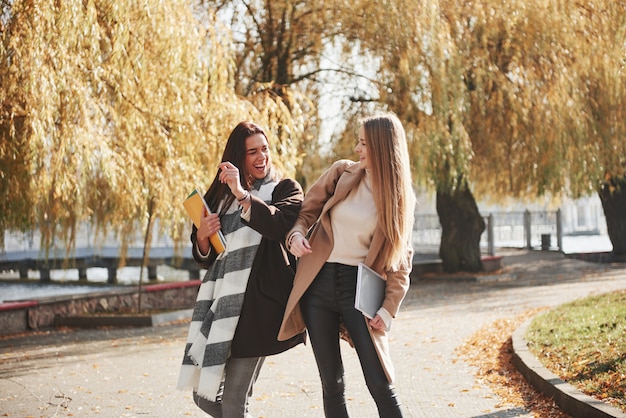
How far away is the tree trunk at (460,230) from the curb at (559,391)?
41.4 feet

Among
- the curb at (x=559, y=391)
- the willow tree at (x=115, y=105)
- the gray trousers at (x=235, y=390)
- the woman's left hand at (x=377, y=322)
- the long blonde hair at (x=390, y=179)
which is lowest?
the curb at (x=559, y=391)

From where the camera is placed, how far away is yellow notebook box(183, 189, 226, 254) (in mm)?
3723

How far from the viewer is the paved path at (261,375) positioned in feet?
19.8

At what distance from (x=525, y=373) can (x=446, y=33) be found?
32.7 ft

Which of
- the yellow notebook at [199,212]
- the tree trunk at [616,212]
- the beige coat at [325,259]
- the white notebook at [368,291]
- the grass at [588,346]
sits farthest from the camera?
the tree trunk at [616,212]

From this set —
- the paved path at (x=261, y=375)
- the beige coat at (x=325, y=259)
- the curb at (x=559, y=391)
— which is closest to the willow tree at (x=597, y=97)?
the paved path at (x=261, y=375)

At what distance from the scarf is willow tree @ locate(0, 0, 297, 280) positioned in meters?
5.28

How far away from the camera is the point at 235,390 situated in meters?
3.65

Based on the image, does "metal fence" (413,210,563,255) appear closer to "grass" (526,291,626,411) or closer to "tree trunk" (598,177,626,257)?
"tree trunk" (598,177,626,257)

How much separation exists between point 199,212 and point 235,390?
0.83 metres

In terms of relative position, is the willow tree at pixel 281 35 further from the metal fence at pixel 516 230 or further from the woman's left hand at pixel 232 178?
the metal fence at pixel 516 230

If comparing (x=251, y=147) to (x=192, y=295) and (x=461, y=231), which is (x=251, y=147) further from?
(x=461, y=231)

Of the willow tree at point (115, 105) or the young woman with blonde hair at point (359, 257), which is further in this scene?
the willow tree at point (115, 105)

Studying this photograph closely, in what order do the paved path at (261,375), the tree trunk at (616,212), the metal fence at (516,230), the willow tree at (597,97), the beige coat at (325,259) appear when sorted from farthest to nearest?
the metal fence at (516,230), the tree trunk at (616,212), the willow tree at (597,97), the paved path at (261,375), the beige coat at (325,259)
